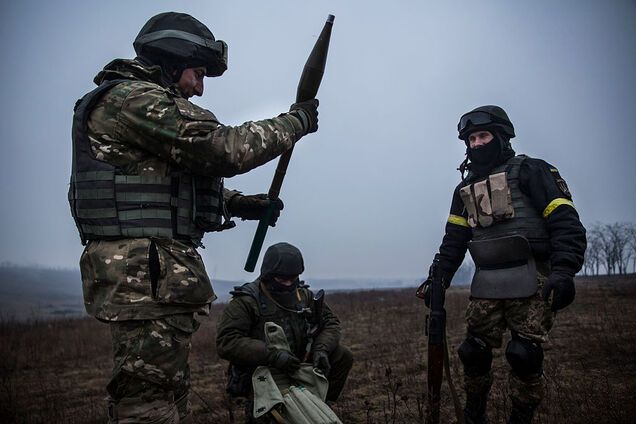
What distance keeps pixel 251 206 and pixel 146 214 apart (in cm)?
115

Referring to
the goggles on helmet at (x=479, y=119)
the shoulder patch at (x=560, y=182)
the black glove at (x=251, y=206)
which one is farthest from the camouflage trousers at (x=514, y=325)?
the black glove at (x=251, y=206)

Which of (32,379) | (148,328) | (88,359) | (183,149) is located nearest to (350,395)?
(148,328)

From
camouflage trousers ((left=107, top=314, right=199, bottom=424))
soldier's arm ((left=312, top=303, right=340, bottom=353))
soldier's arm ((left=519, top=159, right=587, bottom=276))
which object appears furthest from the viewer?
soldier's arm ((left=312, top=303, right=340, bottom=353))

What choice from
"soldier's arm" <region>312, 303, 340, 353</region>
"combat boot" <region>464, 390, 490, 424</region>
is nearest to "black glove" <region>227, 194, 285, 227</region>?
"soldier's arm" <region>312, 303, 340, 353</region>

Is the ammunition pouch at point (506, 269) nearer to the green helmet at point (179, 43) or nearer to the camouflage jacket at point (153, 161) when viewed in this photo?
the camouflage jacket at point (153, 161)

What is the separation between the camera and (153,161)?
2.24m

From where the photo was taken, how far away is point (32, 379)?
8.38 meters

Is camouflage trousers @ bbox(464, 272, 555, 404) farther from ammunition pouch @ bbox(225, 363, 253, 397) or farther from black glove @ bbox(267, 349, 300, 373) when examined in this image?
ammunition pouch @ bbox(225, 363, 253, 397)

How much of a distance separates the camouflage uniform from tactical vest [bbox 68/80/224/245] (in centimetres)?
4

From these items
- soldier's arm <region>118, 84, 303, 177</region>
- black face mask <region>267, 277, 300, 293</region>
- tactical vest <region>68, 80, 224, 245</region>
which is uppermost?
soldier's arm <region>118, 84, 303, 177</region>

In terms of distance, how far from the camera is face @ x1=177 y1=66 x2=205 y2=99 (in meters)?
2.60

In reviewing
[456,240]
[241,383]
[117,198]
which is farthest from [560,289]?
[117,198]

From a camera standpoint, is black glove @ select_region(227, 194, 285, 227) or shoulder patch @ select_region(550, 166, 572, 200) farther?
shoulder patch @ select_region(550, 166, 572, 200)

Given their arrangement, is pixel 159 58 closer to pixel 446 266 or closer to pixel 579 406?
pixel 446 266
